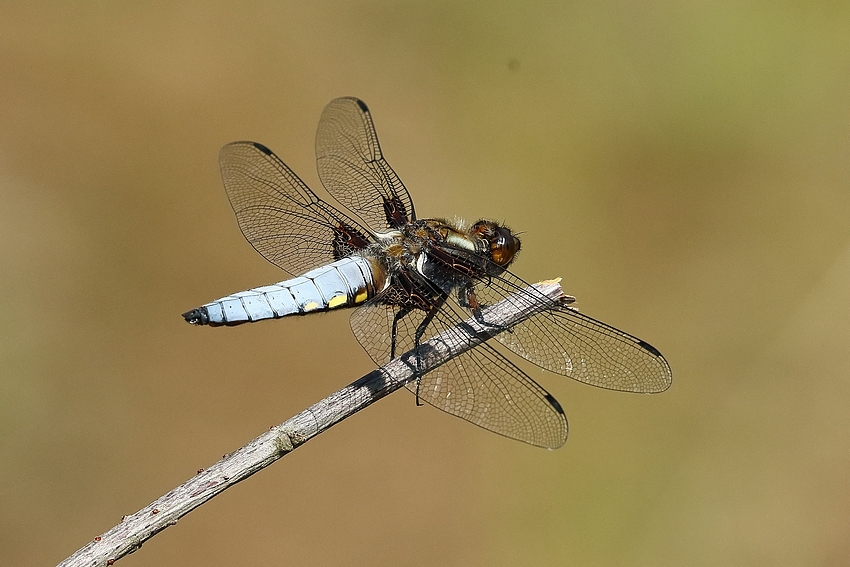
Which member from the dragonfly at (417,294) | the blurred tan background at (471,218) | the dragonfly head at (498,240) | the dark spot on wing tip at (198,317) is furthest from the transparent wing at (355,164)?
the blurred tan background at (471,218)

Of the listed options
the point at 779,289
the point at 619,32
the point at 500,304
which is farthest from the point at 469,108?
the point at 500,304

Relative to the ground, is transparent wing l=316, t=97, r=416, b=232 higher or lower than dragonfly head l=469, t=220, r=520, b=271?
higher

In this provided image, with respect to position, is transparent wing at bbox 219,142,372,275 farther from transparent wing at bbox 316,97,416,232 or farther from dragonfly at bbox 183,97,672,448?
transparent wing at bbox 316,97,416,232

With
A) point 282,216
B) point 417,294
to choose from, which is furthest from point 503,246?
point 282,216

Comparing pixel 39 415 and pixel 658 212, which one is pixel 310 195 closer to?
pixel 39 415

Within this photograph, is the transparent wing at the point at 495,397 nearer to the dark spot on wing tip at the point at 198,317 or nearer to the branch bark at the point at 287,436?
the branch bark at the point at 287,436

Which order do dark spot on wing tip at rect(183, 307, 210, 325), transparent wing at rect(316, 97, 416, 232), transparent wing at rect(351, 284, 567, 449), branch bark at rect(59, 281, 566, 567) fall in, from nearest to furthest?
Result: 1. branch bark at rect(59, 281, 566, 567)
2. dark spot on wing tip at rect(183, 307, 210, 325)
3. transparent wing at rect(351, 284, 567, 449)
4. transparent wing at rect(316, 97, 416, 232)

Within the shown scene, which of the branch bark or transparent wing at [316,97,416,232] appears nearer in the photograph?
the branch bark

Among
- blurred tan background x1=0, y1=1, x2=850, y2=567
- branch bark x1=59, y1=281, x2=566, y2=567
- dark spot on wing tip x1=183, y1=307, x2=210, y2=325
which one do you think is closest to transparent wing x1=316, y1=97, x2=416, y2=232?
branch bark x1=59, y1=281, x2=566, y2=567

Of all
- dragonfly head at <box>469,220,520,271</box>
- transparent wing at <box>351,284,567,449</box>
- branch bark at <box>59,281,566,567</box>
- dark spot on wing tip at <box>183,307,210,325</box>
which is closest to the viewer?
branch bark at <box>59,281,566,567</box>
